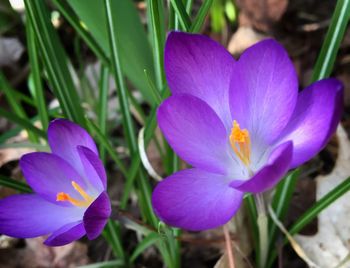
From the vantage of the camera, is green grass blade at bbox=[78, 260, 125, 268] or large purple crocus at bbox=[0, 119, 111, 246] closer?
large purple crocus at bbox=[0, 119, 111, 246]

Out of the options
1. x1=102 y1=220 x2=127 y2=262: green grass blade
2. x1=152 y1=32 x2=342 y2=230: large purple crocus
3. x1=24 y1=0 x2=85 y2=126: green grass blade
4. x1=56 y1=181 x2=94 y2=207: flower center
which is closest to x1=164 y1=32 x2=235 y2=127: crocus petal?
x1=152 y1=32 x2=342 y2=230: large purple crocus

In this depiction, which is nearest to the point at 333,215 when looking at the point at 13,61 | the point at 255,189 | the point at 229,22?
the point at 255,189

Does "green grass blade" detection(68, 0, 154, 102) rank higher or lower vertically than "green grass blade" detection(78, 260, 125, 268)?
higher

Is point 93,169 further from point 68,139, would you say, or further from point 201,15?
point 201,15

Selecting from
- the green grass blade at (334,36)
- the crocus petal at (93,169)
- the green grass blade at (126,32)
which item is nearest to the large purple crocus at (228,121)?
the crocus petal at (93,169)

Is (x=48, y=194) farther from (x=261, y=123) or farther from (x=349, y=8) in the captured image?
(x=349, y=8)

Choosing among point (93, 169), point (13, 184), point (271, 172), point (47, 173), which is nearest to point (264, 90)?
point (271, 172)

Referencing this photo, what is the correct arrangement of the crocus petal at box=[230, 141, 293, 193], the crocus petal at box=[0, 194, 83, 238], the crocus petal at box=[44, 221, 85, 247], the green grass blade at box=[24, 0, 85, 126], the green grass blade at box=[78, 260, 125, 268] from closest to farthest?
the crocus petal at box=[230, 141, 293, 193]
the crocus petal at box=[44, 221, 85, 247]
the crocus petal at box=[0, 194, 83, 238]
the green grass blade at box=[24, 0, 85, 126]
the green grass blade at box=[78, 260, 125, 268]

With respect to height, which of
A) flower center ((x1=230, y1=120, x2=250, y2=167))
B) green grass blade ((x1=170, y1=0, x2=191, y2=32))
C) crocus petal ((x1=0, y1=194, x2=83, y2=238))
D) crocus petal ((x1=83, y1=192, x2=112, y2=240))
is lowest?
crocus petal ((x1=0, y1=194, x2=83, y2=238))

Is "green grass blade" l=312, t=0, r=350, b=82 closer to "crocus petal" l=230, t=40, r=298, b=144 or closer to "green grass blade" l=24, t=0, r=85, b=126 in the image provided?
"crocus petal" l=230, t=40, r=298, b=144
